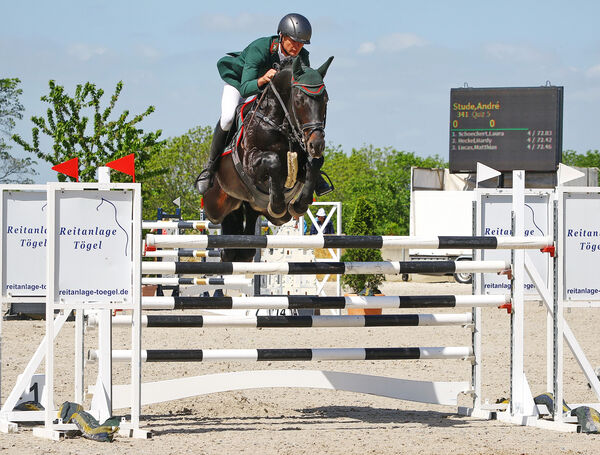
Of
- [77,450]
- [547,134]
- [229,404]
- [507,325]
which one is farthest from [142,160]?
[77,450]

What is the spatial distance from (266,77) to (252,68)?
0.20m

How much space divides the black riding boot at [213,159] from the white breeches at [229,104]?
0.07 metres

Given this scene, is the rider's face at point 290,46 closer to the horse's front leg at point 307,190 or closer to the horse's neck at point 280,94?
the horse's neck at point 280,94

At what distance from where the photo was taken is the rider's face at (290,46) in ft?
18.5

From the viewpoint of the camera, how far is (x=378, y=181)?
47.9 metres

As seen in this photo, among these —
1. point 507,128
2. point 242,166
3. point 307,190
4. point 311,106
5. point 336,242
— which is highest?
point 507,128

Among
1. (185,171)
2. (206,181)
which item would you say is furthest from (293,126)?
(185,171)

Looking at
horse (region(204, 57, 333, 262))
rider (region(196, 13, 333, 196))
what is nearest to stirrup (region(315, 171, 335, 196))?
rider (region(196, 13, 333, 196))

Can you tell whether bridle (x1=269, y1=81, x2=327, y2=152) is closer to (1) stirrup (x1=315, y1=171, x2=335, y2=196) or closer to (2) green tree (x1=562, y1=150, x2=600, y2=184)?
(1) stirrup (x1=315, y1=171, x2=335, y2=196)

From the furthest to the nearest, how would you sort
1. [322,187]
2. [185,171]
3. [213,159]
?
[185,171] < [213,159] < [322,187]

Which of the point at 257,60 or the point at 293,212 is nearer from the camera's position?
the point at 293,212

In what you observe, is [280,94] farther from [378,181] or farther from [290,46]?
[378,181]

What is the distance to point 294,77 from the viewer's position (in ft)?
17.5

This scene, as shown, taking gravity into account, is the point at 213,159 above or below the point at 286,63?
below
